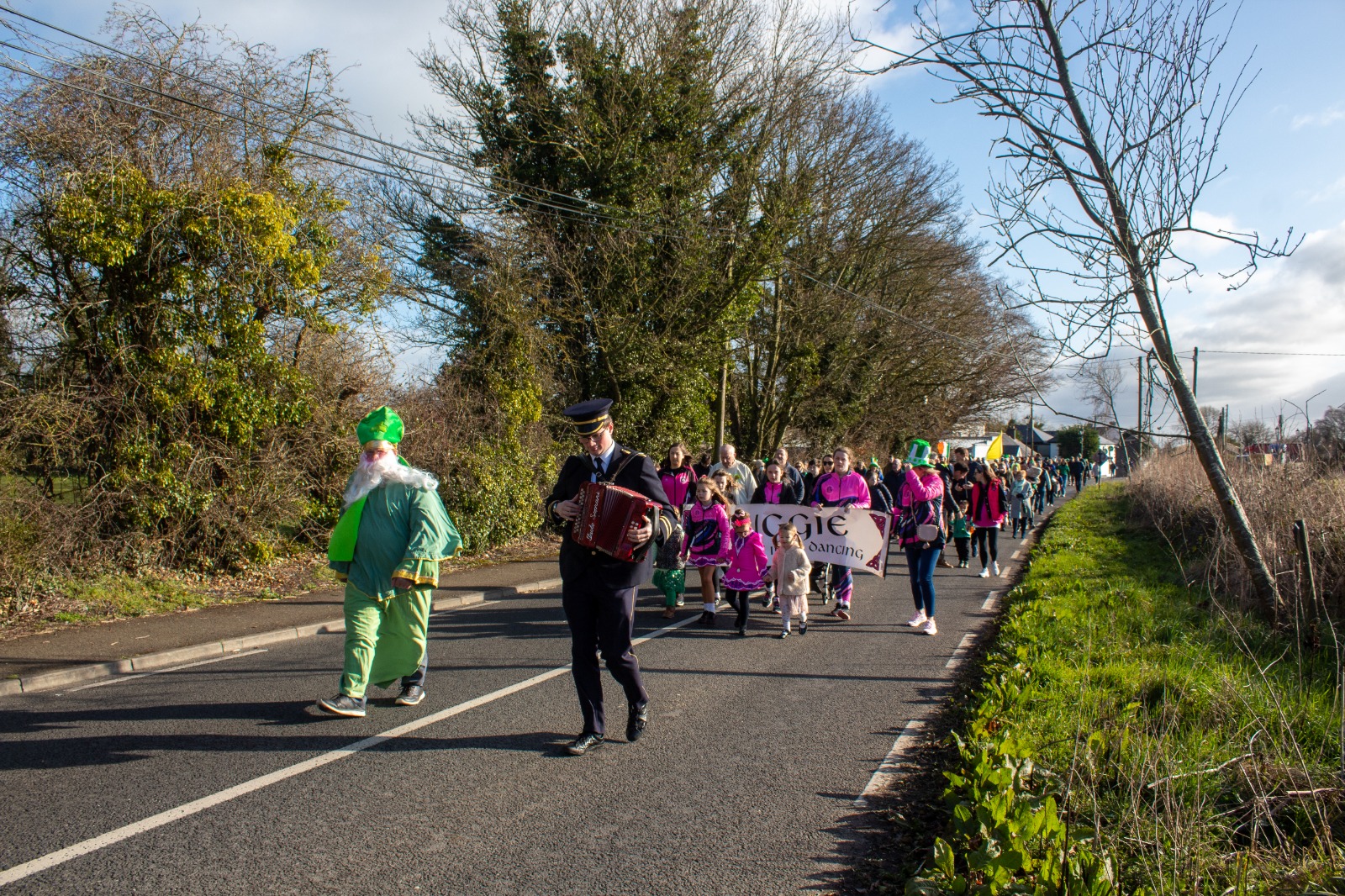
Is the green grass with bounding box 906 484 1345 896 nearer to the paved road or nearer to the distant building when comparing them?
the paved road

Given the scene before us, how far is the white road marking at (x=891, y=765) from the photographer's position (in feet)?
15.3

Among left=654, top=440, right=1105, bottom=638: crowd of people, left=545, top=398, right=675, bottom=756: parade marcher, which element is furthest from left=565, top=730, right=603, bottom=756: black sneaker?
left=654, top=440, right=1105, bottom=638: crowd of people

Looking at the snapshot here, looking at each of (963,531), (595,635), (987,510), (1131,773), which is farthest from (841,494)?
(1131,773)

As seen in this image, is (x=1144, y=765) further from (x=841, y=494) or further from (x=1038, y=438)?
(x=1038, y=438)

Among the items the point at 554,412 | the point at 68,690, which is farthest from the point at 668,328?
the point at 68,690

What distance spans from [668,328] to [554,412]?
155 inches

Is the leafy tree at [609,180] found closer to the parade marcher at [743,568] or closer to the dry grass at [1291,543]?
the parade marcher at [743,568]

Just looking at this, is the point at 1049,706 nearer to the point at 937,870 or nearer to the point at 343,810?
the point at 937,870

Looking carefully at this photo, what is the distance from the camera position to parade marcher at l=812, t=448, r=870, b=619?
1046 centimetres

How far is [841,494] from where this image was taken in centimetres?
1085

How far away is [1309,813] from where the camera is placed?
3943 mm

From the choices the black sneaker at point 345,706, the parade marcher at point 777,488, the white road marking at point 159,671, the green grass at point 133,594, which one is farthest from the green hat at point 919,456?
the green grass at point 133,594

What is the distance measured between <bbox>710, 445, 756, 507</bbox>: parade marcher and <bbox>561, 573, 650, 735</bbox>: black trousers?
6.24 m

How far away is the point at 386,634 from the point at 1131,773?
4.66 m
